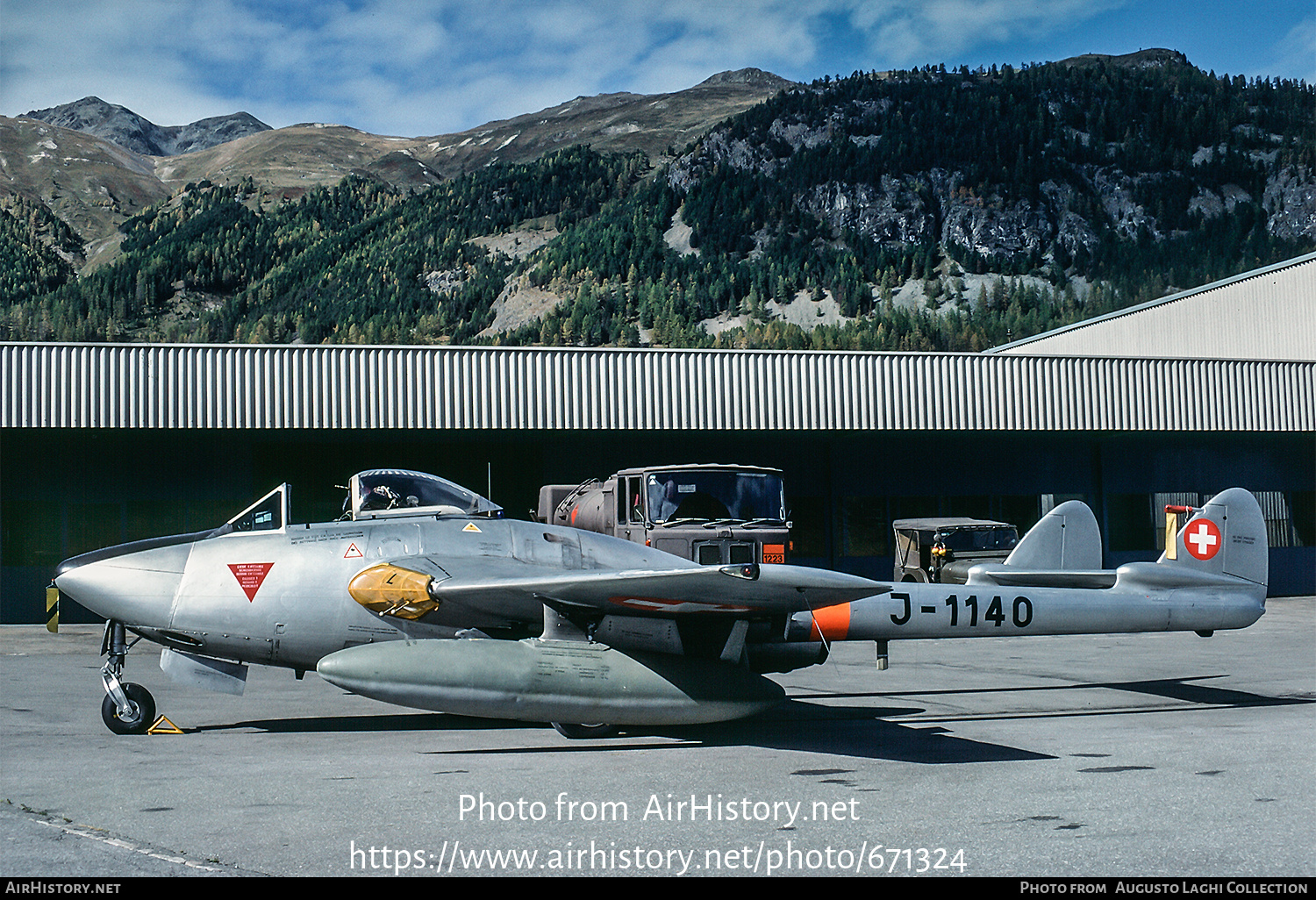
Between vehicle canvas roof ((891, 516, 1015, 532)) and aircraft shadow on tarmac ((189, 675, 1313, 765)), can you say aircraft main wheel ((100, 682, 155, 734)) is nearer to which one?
aircraft shadow on tarmac ((189, 675, 1313, 765))

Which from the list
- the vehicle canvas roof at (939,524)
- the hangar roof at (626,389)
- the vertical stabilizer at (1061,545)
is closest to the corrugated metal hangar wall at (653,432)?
the hangar roof at (626,389)

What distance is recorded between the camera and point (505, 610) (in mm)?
9156

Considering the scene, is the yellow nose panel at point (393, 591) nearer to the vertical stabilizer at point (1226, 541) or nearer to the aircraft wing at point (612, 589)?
the aircraft wing at point (612, 589)

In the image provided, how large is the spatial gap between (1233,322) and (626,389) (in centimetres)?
2018

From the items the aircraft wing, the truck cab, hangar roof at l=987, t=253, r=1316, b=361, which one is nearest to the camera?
the aircraft wing

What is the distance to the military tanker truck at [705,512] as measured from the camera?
621 inches

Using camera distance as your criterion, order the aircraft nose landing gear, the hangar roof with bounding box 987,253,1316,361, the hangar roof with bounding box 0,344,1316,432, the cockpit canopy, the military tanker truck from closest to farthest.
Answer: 1. the aircraft nose landing gear
2. the cockpit canopy
3. the military tanker truck
4. the hangar roof with bounding box 0,344,1316,432
5. the hangar roof with bounding box 987,253,1316,361

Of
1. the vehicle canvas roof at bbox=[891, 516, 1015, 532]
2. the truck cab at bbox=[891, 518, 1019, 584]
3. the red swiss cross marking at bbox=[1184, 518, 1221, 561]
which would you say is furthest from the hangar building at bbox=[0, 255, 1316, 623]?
the red swiss cross marking at bbox=[1184, 518, 1221, 561]

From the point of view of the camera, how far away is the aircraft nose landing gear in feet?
30.1

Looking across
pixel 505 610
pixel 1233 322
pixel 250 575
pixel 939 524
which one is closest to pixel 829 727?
pixel 505 610

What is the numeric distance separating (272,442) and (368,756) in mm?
16761

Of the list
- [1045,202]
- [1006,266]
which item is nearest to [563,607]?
[1006,266]

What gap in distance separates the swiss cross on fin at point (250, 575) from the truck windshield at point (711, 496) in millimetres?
7514

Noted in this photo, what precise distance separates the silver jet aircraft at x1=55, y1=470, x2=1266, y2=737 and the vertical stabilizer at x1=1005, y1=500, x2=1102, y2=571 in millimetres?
612
